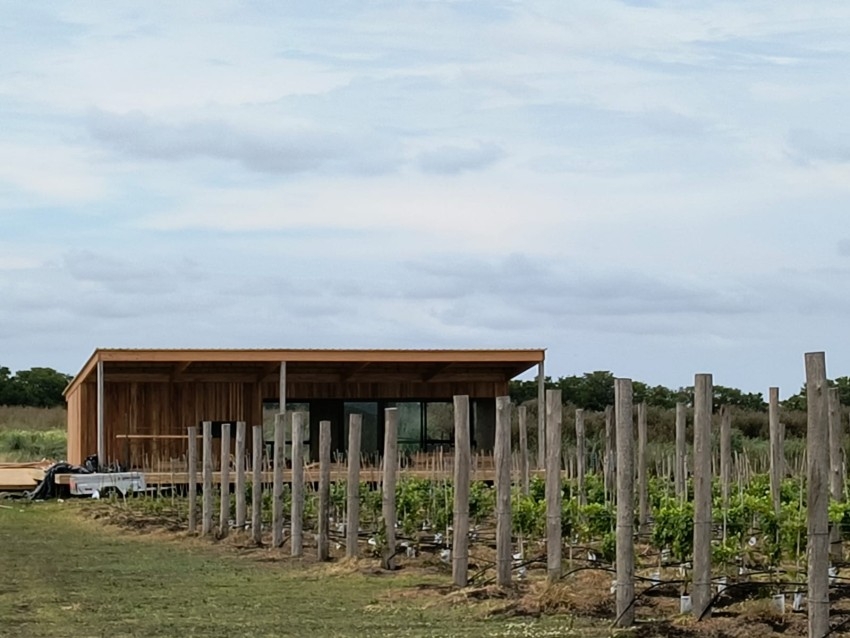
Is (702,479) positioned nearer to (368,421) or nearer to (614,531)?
(614,531)

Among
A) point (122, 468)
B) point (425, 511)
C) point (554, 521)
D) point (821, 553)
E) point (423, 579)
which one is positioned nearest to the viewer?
point (821, 553)

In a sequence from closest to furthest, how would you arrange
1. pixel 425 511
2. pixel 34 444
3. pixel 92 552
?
pixel 92 552 < pixel 425 511 < pixel 34 444

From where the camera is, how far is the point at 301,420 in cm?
1981

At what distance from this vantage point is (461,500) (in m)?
14.8

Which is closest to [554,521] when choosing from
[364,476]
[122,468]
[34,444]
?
[364,476]

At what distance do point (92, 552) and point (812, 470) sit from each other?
38.1ft

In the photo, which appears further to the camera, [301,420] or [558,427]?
[301,420]

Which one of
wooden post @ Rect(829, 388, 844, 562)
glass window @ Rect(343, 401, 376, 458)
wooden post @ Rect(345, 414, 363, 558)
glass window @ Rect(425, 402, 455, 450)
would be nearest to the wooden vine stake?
wooden post @ Rect(345, 414, 363, 558)

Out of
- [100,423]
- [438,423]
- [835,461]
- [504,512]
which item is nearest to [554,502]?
[504,512]

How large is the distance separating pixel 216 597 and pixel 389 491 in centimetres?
308

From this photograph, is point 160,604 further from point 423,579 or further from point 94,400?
point 94,400

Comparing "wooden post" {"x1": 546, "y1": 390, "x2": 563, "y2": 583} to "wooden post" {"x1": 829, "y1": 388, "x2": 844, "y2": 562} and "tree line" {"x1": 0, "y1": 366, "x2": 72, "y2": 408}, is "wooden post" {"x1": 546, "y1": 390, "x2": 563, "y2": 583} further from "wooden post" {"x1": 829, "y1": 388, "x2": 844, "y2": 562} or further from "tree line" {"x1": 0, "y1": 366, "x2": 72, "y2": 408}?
"tree line" {"x1": 0, "y1": 366, "x2": 72, "y2": 408}

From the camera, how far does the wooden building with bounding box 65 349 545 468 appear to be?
106 feet

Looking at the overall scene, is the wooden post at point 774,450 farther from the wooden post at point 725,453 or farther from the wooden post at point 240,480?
the wooden post at point 240,480
